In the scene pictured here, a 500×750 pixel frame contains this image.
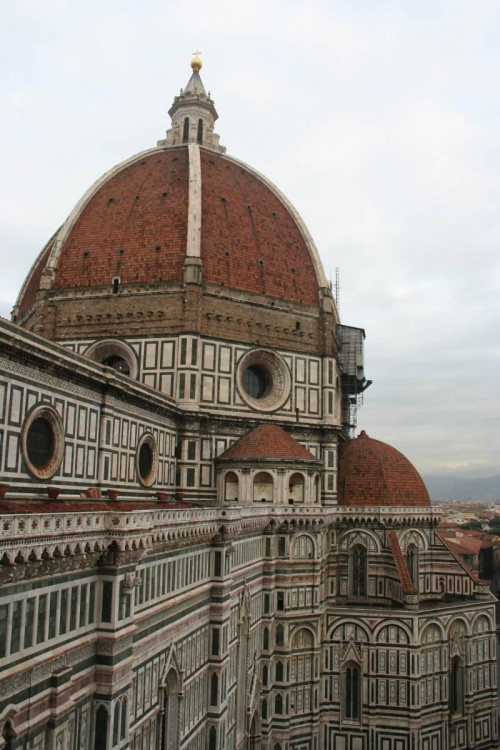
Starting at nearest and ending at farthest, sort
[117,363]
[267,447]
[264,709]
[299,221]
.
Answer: [264,709], [267,447], [117,363], [299,221]

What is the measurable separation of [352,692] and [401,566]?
237 inches

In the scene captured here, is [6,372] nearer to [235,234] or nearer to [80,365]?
[80,365]

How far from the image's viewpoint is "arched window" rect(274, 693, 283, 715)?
29.2m

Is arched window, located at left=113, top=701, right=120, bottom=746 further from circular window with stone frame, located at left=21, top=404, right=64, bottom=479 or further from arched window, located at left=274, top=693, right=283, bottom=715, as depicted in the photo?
arched window, located at left=274, top=693, right=283, bottom=715

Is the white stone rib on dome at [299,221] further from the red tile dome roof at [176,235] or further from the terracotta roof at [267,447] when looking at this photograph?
the terracotta roof at [267,447]

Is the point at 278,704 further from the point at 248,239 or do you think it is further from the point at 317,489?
the point at 248,239

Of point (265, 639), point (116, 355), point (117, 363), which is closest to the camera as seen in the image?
point (265, 639)

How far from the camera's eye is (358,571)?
33906mm

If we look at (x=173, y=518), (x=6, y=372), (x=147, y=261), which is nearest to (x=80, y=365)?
(x=6, y=372)

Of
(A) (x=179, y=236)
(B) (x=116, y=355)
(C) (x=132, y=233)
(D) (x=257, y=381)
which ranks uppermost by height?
(C) (x=132, y=233)

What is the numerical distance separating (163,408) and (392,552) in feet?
45.4

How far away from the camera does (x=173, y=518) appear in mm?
17734

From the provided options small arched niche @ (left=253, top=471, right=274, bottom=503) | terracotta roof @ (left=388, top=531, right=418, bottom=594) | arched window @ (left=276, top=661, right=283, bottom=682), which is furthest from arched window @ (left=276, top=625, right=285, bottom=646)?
terracotta roof @ (left=388, top=531, right=418, bottom=594)

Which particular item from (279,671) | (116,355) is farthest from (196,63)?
(279,671)
